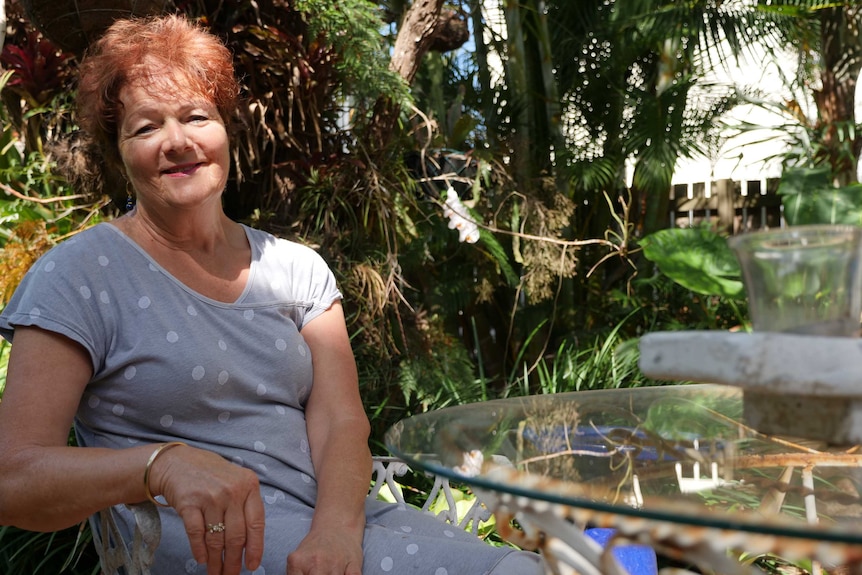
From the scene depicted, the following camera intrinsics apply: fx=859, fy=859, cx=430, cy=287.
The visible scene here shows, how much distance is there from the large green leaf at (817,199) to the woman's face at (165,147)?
3.53 metres

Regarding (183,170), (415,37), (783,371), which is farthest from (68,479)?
(415,37)

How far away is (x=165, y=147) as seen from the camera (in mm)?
1560

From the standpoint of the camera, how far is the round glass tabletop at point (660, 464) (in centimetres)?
78

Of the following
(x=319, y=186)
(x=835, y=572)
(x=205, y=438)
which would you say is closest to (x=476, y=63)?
(x=319, y=186)

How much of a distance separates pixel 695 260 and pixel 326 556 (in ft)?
10.1

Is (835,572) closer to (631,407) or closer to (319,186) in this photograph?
(631,407)

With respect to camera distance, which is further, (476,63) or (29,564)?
(476,63)

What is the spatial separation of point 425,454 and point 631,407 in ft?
1.26

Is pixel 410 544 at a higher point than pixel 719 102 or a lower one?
lower

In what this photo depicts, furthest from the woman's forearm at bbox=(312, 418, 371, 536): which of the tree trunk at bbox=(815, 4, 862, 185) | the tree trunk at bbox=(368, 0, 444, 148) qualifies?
the tree trunk at bbox=(815, 4, 862, 185)

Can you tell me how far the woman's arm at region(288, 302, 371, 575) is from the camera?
1344 millimetres

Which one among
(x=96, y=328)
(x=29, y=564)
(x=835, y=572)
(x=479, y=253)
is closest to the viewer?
(x=96, y=328)

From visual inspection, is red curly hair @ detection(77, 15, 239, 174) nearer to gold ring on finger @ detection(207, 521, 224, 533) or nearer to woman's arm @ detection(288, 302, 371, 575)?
woman's arm @ detection(288, 302, 371, 575)

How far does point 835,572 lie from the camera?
2.28 meters
